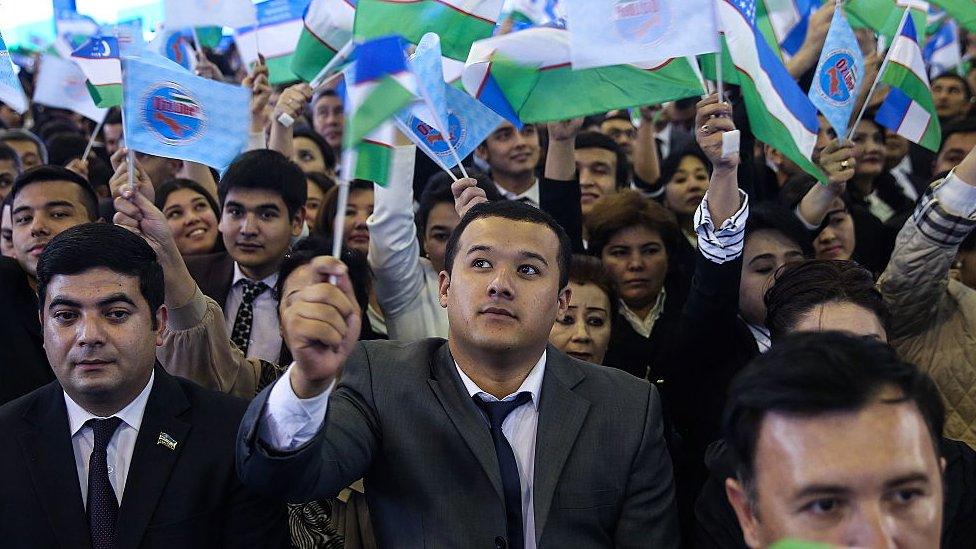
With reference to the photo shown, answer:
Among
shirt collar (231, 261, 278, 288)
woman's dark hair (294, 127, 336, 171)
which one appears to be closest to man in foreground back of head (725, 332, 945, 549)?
shirt collar (231, 261, 278, 288)

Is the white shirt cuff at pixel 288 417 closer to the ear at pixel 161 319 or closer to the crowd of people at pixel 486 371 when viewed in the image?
the crowd of people at pixel 486 371

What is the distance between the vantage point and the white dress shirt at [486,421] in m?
2.42

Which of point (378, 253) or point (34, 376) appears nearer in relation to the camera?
point (34, 376)

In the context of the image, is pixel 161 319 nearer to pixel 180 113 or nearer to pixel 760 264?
pixel 180 113

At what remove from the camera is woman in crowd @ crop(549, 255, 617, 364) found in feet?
13.3

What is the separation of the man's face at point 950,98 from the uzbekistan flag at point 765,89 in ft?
12.1

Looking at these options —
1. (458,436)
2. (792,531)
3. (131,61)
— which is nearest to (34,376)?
(131,61)

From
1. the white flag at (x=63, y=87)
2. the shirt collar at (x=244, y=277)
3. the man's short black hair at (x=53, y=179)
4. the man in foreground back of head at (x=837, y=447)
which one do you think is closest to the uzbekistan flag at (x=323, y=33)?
the shirt collar at (x=244, y=277)

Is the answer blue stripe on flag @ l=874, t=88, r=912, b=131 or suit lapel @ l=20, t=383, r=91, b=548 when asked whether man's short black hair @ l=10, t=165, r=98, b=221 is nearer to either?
suit lapel @ l=20, t=383, r=91, b=548

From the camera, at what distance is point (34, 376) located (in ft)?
12.6

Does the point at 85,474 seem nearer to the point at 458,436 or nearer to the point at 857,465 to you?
the point at 458,436

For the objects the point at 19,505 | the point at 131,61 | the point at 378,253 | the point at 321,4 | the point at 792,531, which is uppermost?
the point at 321,4

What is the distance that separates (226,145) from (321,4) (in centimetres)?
87

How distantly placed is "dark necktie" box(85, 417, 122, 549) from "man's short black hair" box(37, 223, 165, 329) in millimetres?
338
